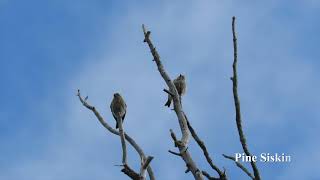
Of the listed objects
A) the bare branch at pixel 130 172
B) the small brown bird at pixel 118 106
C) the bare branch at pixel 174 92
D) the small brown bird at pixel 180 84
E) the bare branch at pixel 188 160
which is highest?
the small brown bird at pixel 180 84

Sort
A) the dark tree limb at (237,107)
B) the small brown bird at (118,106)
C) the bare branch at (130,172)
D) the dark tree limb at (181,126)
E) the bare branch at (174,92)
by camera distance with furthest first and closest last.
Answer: the small brown bird at (118,106) → the bare branch at (130,172) → the bare branch at (174,92) → the dark tree limb at (181,126) → the dark tree limb at (237,107)

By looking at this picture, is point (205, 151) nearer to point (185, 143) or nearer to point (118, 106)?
point (185, 143)

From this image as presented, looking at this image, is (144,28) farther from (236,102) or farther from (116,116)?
(116,116)

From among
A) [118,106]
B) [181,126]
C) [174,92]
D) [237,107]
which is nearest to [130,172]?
[181,126]

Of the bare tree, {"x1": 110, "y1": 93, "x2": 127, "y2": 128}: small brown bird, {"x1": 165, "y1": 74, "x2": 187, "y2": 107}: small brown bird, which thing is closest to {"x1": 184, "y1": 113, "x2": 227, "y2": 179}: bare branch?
the bare tree

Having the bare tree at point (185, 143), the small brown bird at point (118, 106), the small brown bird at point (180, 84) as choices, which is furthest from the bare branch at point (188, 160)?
the small brown bird at point (180, 84)

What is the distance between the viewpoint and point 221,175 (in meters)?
7.86

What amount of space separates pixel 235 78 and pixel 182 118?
Result: 1231 mm

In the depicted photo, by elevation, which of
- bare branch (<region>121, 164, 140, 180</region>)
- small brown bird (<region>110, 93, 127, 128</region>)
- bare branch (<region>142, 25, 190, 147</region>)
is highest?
small brown bird (<region>110, 93, 127, 128</region>)

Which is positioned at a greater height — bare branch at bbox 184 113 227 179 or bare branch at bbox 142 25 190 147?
bare branch at bbox 142 25 190 147

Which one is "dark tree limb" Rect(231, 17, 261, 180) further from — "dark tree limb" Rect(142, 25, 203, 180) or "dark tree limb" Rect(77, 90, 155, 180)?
"dark tree limb" Rect(77, 90, 155, 180)

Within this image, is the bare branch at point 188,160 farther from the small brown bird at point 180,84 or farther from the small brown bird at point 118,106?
the small brown bird at point 180,84

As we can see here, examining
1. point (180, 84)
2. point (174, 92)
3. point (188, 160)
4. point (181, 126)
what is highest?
point (180, 84)

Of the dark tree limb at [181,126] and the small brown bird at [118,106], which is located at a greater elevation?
the small brown bird at [118,106]
